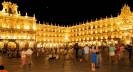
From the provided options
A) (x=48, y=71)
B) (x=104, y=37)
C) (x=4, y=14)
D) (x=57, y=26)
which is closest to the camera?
(x=48, y=71)

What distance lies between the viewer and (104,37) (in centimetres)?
9162

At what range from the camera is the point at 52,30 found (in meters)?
108

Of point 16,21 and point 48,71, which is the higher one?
point 16,21

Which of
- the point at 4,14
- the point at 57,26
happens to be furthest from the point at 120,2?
the point at 4,14

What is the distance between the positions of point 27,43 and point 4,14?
13.7 m

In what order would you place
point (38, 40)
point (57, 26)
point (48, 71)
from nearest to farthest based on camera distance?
point (48, 71) < point (38, 40) < point (57, 26)

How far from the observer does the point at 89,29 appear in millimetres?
100938

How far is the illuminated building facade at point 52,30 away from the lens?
7956cm

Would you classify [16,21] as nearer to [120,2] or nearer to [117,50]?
[120,2]

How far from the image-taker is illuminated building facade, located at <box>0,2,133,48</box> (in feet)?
261

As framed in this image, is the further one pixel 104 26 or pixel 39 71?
pixel 104 26

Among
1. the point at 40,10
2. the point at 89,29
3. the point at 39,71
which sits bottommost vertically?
the point at 39,71

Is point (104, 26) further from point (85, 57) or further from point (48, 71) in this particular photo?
point (48, 71)

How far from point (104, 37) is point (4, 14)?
40.3 meters
